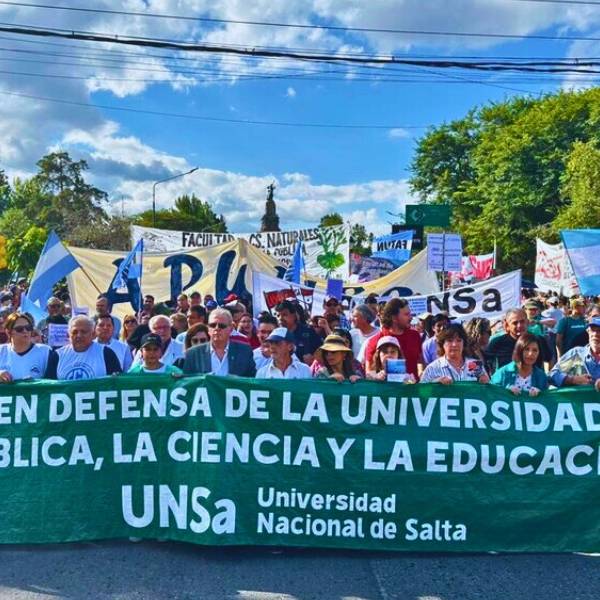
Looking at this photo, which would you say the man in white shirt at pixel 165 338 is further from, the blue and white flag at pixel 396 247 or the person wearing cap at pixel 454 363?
the blue and white flag at pixel 396 247

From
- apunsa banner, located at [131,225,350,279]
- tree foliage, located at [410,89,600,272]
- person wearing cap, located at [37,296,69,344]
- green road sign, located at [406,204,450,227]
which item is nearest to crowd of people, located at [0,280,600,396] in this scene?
person wearing cap, located at [37,296,69,344]

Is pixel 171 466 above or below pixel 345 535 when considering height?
above

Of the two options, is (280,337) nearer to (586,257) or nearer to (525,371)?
Result: (525,371)

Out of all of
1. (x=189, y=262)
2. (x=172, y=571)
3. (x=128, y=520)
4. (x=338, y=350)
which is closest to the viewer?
(x=172, y=571)

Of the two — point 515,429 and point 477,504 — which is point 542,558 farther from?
point 515,429

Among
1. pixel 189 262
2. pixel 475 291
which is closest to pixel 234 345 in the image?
pixel 475 291

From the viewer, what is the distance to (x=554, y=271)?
18891 millimetres

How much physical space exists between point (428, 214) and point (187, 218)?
55.8 m

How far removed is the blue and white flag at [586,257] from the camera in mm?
7430

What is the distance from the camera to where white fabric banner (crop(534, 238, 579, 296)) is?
18.4m

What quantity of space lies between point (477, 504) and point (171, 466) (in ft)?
6.58

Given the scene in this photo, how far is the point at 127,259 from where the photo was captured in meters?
10.6

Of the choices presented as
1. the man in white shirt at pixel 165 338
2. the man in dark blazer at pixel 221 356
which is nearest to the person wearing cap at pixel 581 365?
the man in dark blazer at pixel 221 356

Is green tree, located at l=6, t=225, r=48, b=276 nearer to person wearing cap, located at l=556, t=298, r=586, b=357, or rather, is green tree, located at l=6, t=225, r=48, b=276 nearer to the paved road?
person wearing cap, located at l=556, t=298, r=586, b=357
